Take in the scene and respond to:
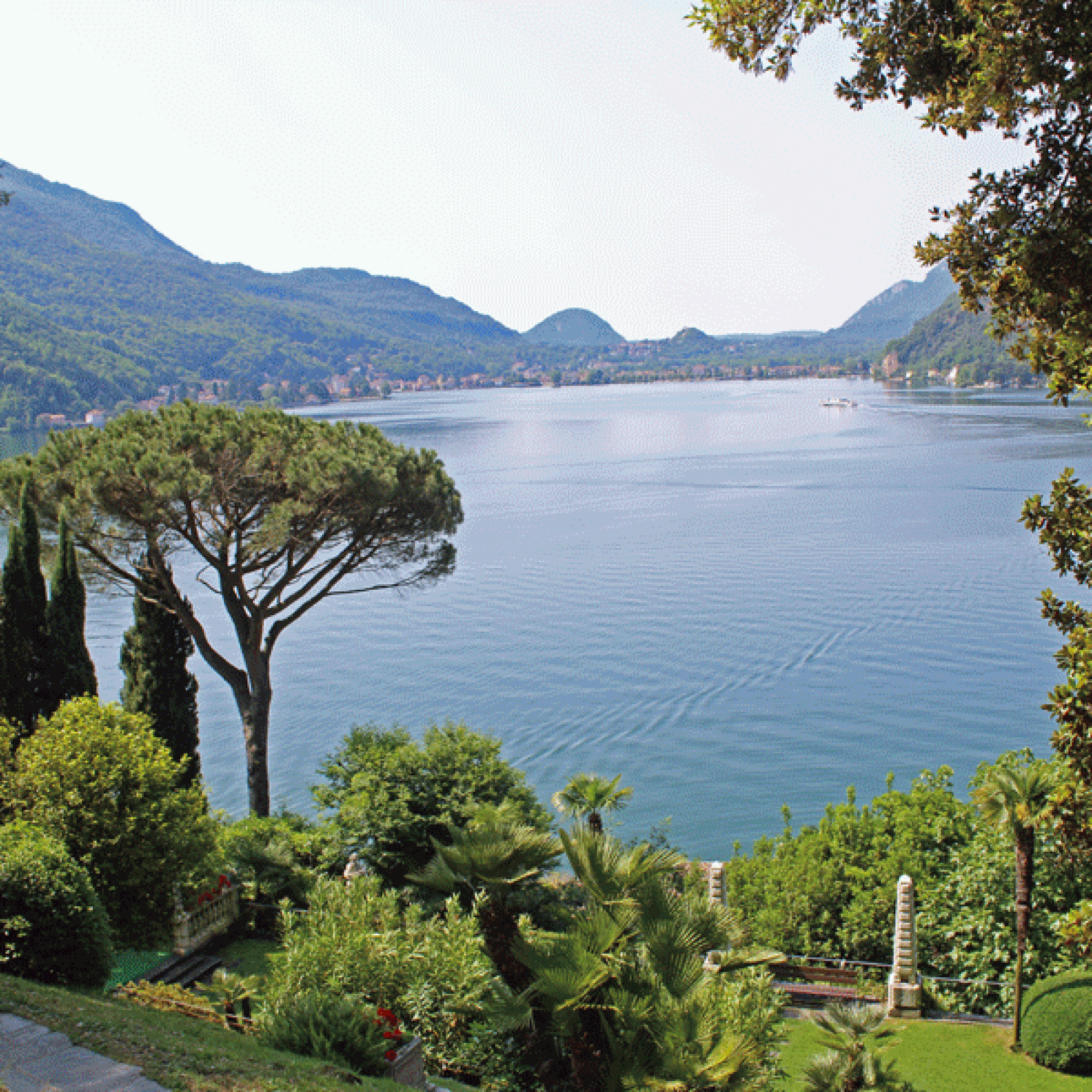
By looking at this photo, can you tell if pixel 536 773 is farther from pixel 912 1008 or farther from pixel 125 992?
pixel 125 992

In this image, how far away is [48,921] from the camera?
9.61 meters

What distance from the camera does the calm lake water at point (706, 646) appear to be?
2308cm

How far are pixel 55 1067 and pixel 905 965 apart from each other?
378 inches

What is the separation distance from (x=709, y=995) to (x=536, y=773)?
611 inches

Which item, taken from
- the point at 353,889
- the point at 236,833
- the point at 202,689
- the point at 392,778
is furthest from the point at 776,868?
the point at 202,689

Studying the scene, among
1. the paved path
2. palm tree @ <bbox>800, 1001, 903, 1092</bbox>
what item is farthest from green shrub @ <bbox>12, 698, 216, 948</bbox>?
palm tree @ <bbox>800, 1001, 903, 1092</bbox>

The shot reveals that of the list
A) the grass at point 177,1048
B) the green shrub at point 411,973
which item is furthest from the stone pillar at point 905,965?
the grass at point 177,1048

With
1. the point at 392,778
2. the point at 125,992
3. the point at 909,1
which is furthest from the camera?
the point at 392,778

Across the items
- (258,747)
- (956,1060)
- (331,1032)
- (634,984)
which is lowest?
(956,1060)

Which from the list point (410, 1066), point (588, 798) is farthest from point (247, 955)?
point (410, 1066)

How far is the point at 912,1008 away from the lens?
39.8 ft

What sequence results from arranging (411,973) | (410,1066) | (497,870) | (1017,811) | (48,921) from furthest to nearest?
(1017,811) < (48,921) < (411,973) < (410,1066) < (497,870)

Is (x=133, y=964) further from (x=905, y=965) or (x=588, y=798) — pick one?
(x=905, y=965)

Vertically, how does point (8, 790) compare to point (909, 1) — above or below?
below
